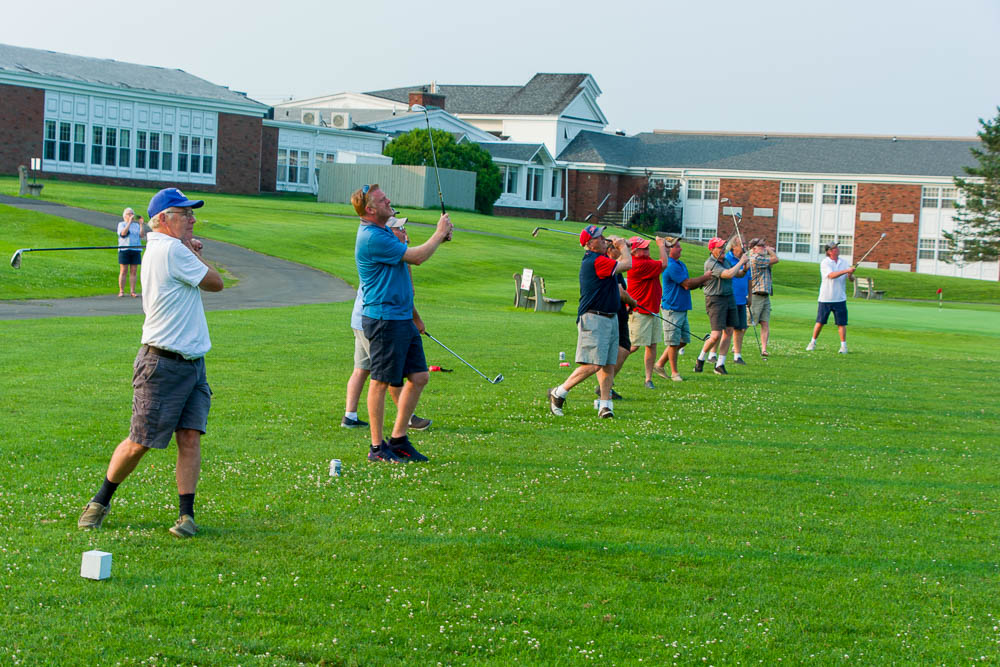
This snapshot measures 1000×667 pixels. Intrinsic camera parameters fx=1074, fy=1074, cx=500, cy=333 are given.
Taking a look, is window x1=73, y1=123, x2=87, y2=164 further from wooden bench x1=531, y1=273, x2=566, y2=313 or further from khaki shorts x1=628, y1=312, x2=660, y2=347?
khaki shorts x1=628, y1=312, x2=660, y2=347

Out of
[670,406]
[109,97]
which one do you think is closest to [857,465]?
[670,406]

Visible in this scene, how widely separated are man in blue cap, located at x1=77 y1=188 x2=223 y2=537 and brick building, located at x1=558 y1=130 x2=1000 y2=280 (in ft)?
197

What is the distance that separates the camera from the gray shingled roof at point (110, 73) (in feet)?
181

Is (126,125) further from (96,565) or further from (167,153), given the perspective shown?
(96,565)

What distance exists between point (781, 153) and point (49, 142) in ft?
154

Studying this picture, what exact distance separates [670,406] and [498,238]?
3829 centimetres

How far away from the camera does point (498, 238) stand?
2014 inches

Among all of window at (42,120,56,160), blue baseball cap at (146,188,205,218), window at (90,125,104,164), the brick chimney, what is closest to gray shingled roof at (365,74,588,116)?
the brick chimney

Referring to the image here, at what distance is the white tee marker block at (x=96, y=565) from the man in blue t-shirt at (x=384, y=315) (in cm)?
352

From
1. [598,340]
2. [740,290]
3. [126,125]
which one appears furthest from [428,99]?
[598,340]

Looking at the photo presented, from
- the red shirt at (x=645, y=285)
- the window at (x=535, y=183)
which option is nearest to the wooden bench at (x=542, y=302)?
the red shirt at (x=645, y=285)

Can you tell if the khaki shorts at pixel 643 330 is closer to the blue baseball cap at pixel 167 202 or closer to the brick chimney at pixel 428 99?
the blue baseball cap at pixel 167 202

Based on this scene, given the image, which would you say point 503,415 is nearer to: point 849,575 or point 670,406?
point 670,406

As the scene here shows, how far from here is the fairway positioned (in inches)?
215
